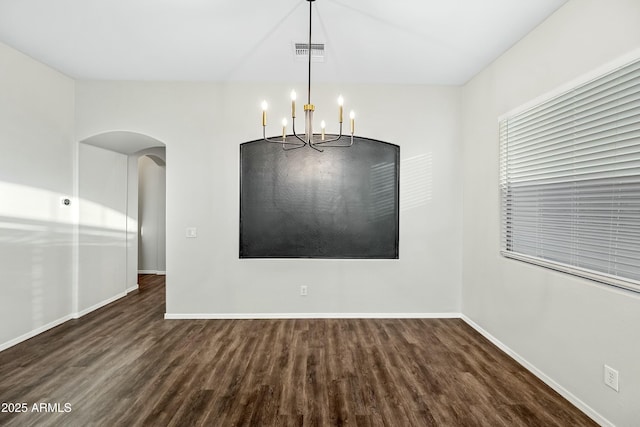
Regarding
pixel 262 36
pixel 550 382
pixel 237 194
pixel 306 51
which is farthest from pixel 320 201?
pixel 550 382

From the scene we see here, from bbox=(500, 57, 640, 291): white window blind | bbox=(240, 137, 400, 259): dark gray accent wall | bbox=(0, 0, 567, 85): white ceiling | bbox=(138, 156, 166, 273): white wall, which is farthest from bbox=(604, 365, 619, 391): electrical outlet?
bbox=(138, 156, 166, 273): white wall

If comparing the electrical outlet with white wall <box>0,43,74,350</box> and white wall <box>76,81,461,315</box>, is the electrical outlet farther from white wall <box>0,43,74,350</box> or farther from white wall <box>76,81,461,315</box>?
white wall <box>0,43,74,350</box>

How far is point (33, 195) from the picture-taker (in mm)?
3434

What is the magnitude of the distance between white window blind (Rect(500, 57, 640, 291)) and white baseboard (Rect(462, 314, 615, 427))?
33.8 inches

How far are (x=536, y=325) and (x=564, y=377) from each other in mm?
410

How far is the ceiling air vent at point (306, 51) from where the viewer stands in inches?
122

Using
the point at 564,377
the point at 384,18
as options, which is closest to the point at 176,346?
the point at 564,377

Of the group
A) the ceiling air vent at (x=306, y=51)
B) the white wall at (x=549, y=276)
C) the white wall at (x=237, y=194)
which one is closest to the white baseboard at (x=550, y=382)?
the white wall at (x=549, y=276)

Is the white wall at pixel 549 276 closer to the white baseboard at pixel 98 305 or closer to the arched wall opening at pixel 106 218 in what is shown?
the arched wall opening at pixel 106 218

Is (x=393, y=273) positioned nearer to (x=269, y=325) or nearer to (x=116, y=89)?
(x=269, y=325)

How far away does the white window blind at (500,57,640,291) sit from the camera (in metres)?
1.94

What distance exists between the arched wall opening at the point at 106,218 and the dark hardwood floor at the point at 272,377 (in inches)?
26.7

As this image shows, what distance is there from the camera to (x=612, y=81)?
205 centimetres

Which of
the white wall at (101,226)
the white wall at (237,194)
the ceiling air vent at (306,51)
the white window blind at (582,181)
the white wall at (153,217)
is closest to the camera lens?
the white window blind at (582,181)
